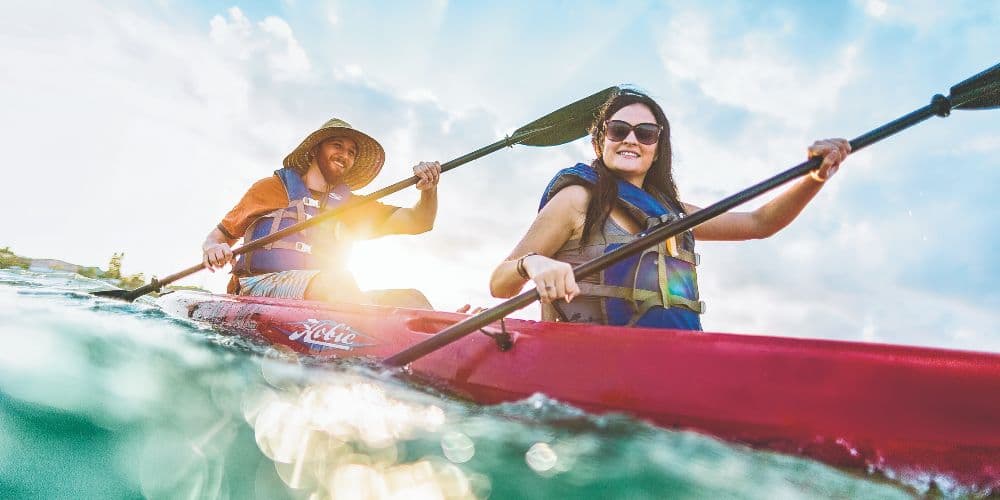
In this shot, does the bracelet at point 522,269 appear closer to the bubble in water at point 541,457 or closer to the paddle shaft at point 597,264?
the paddle shaft at point 597,264

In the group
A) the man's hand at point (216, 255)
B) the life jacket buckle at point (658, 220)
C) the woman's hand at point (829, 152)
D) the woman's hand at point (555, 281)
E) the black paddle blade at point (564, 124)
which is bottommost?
the woman's hand at point (555, 281)

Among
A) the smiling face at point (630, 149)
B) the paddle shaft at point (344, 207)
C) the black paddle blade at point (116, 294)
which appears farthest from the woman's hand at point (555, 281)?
the black paddle blade at point (116, 294)

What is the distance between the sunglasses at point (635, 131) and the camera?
3086 mm

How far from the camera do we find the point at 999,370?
1.73 metres

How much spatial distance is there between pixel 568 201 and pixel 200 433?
1.89 metres

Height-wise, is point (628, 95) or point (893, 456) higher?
point (628, 95)

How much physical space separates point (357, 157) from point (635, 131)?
11.8ft

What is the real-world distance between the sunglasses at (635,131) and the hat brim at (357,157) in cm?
316

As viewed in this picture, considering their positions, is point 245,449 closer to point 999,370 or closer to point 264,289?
point 999,370

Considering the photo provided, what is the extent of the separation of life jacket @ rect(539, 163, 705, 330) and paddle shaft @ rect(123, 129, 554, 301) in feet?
7.73

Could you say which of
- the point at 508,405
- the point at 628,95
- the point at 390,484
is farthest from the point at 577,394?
the point at 628,95

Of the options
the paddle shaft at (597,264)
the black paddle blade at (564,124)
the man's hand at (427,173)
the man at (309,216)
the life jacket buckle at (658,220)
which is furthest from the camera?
the man's hand at (427,173)

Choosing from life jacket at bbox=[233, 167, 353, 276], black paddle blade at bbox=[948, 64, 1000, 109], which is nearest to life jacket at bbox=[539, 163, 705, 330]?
black paddle blade at bbox=[948, 64, 1000, 109]

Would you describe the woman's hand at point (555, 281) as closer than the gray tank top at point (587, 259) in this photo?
Yes
